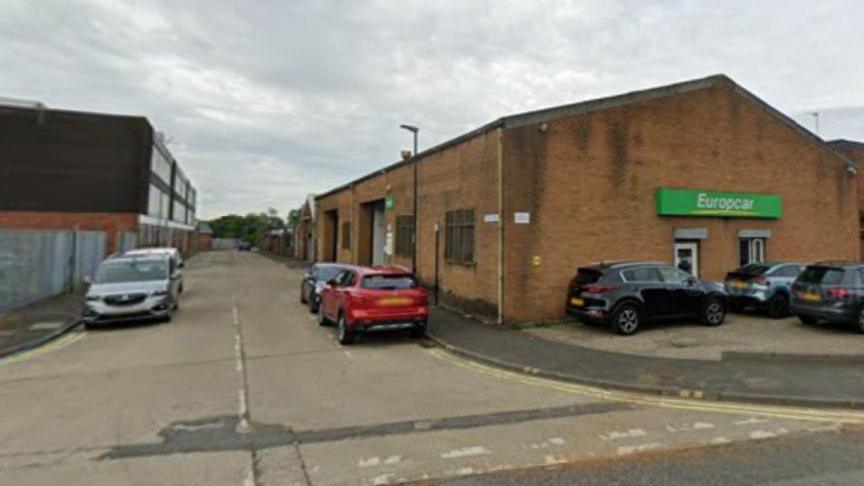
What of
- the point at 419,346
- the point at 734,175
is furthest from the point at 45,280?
the point at 734,175

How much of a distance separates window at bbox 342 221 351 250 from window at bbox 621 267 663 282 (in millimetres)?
20622

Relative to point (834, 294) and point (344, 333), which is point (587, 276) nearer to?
point (834, 294)

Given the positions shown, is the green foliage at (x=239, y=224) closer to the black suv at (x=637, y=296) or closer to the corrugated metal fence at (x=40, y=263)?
the corrugated metal fence at (x=40, y=263)

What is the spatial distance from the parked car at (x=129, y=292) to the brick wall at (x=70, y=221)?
19266 millimetres

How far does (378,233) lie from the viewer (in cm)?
2714

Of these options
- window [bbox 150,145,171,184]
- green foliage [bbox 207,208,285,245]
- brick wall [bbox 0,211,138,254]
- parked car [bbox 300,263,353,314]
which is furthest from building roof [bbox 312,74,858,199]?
green foliage [bbox 207,208,285,245]

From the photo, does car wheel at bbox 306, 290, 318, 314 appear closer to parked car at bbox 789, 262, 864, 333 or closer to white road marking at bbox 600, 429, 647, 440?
white road marking at bbox 600, 429, 647, 440

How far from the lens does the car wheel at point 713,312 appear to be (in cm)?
1175

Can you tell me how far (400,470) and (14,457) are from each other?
145 inches

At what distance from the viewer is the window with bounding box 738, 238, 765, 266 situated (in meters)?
16.1

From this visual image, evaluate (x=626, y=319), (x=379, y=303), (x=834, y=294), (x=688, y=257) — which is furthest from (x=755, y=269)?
(x=379, y=303)

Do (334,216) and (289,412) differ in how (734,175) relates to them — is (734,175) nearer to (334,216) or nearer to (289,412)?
(289,412)

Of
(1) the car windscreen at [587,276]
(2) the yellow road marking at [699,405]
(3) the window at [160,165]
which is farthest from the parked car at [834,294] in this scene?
(3) the window at [160,165]

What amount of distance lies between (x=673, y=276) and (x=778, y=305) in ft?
12.6
